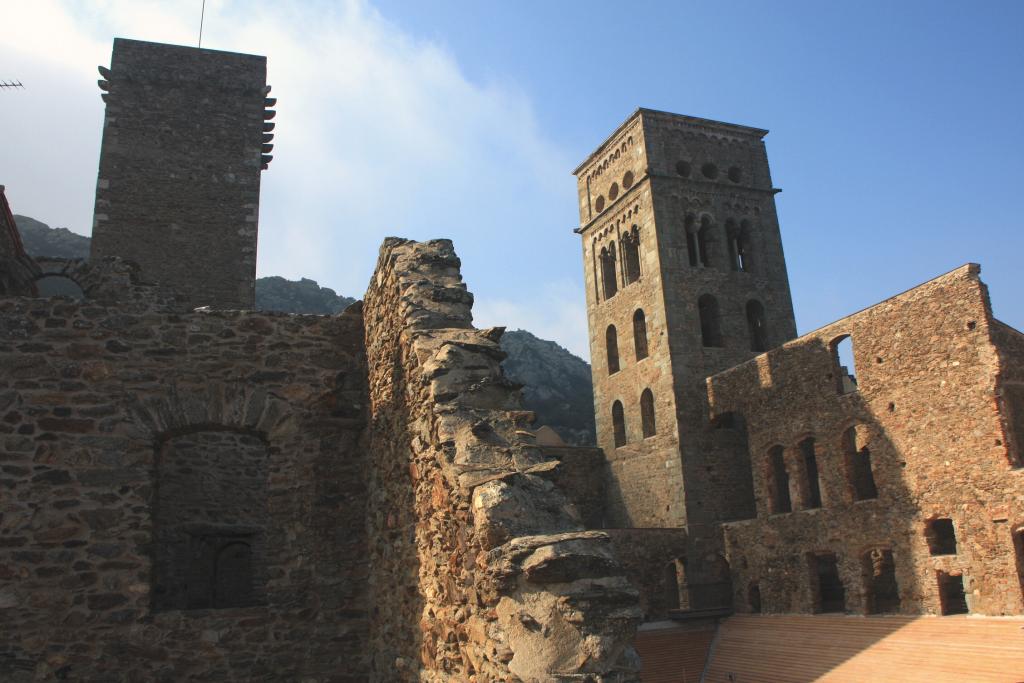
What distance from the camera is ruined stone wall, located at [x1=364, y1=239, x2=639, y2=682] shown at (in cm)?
353

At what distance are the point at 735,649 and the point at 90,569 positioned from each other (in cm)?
1550

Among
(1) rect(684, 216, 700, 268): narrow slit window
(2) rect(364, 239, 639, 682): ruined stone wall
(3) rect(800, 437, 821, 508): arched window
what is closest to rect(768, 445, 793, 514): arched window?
(3) rect(800, 437, 821, 508): arched window

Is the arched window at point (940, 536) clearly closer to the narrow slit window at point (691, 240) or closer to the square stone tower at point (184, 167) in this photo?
the narrow slit window at point (691, 240)

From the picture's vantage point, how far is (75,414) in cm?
637

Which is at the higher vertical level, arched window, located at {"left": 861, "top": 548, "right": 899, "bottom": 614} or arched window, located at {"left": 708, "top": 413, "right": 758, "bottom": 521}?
arched window, located at {"left": 708, "top": 413, "right": 758, "bottom": 521}

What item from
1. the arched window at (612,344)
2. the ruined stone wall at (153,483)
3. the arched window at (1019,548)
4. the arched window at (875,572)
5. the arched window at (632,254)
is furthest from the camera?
the arched window at (612,344)

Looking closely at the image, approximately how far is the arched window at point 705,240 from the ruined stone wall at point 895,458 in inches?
315

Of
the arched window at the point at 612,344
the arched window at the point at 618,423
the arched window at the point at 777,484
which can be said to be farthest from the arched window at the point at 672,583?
the arched window at the point at 612,344

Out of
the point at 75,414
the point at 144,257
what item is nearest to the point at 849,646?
the point at 75,414

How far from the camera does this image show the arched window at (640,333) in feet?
96.4

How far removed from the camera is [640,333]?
2967 centimetres

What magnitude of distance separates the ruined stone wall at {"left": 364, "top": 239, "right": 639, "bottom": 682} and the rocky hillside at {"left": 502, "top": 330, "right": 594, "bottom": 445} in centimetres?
4865

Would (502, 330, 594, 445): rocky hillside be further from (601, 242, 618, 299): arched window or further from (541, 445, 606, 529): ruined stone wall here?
(541, 445, 606, 529): ruined stone wall

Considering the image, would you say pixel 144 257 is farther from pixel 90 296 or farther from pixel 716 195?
pixel 716 195
